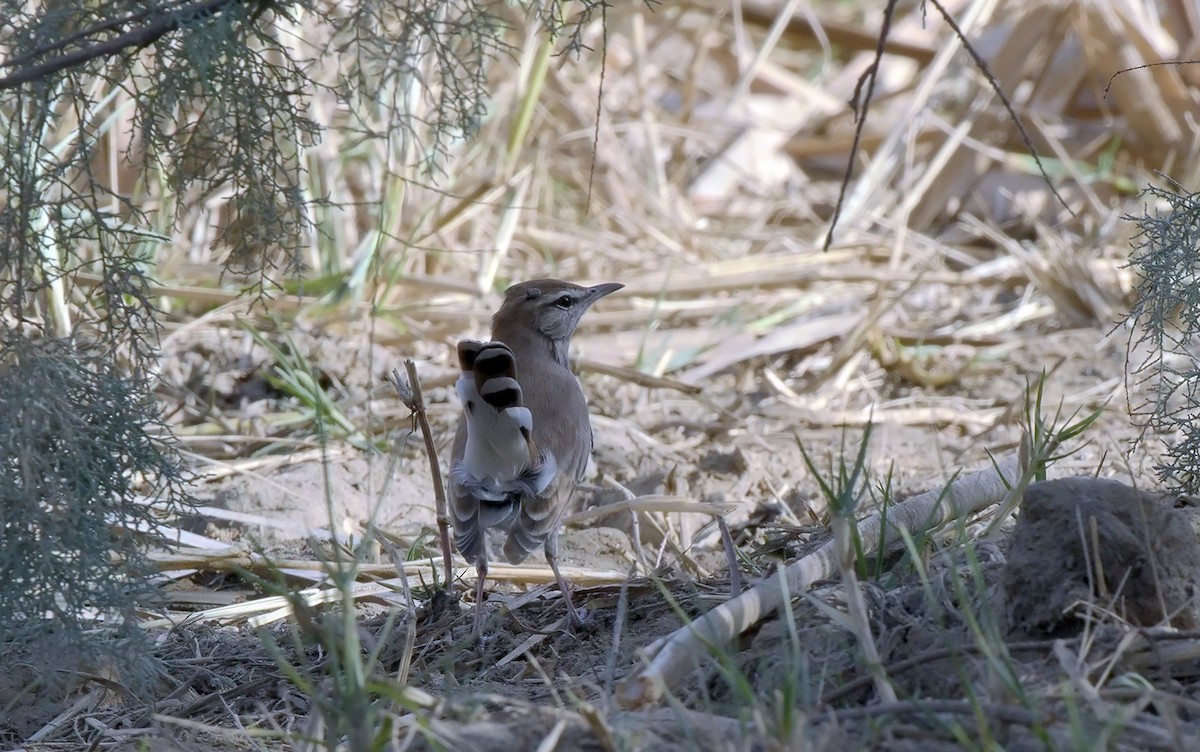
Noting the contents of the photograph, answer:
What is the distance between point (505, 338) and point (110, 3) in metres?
1.85

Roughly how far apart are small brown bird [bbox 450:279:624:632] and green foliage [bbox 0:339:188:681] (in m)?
0.83

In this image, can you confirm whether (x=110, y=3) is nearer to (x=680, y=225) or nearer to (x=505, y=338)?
(x=505, y=338)

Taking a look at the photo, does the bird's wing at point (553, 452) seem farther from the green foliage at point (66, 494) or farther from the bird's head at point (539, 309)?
the green foliage at point (66, 494)

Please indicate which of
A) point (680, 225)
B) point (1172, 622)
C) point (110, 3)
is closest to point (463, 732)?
point (1172, 622)

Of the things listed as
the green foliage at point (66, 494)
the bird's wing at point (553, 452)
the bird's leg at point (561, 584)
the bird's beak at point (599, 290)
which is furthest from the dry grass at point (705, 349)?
the bird's beak at point (599, 290)

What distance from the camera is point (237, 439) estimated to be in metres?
5.43

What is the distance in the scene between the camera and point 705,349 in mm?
6719

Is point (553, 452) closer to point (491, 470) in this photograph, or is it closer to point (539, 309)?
point (491, 470)

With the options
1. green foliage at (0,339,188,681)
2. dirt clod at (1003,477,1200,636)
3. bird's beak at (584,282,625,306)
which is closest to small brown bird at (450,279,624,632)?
bird's beak at (584,282,625,306)

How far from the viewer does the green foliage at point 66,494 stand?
2.99 m

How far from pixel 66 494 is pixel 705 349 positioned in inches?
161

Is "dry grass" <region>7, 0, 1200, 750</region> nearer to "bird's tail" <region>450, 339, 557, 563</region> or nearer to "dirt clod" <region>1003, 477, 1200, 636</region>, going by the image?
"dirt clod" <region>1003, 477, 1200, 636</region>

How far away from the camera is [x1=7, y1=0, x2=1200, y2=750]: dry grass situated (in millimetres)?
2494

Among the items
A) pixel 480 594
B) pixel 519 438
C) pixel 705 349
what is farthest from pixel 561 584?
→ pixel 705 349
